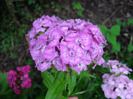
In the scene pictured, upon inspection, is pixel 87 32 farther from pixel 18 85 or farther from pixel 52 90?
pixel 18 85

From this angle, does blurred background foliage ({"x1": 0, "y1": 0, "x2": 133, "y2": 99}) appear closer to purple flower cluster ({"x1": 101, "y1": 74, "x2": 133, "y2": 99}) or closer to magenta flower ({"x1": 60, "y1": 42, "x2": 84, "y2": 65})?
purple flower cluster ({"x1": 101, "y1": 74, "x2": 133, "y2": 99})

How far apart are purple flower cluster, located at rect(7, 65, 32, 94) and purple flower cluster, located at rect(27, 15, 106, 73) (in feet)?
→ 2.78

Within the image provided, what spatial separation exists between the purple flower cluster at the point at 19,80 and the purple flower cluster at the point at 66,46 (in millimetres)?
848

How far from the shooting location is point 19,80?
6.63 ft

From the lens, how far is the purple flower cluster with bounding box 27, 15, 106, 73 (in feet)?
3.61

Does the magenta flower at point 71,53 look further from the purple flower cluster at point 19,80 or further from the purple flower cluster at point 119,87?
the purple flower cluster at point 19,80

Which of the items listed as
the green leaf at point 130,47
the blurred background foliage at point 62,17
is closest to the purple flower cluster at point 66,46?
the blurred background foliage at point 62,17

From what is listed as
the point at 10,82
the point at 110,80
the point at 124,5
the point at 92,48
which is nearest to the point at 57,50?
the point at 92,48

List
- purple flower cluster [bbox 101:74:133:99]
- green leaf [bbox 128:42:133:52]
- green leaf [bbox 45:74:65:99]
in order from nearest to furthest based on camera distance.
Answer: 1. green leaf [bbox 45:74:65:99]
2. purple flower cluster [bbox 101:74:133:99]
3. green leaf [bbox 128:42:133:52]

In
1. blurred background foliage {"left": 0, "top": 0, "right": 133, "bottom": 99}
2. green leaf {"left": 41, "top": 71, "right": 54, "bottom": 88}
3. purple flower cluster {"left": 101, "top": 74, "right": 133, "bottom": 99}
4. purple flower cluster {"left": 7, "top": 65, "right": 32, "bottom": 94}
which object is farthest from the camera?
blurred background foliage {"left": 0, "top": 0, "right": 133, "bottom": 99}

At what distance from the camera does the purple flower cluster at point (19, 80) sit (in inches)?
76.0

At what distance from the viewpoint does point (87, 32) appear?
1.23 m

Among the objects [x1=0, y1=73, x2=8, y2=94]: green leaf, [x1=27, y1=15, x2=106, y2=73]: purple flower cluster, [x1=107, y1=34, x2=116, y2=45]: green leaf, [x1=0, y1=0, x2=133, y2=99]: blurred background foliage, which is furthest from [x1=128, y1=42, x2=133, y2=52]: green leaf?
[x1=0, y1=73, x2=8, y2=94]: green leaf

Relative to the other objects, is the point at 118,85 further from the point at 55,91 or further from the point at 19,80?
the point at 19,80
